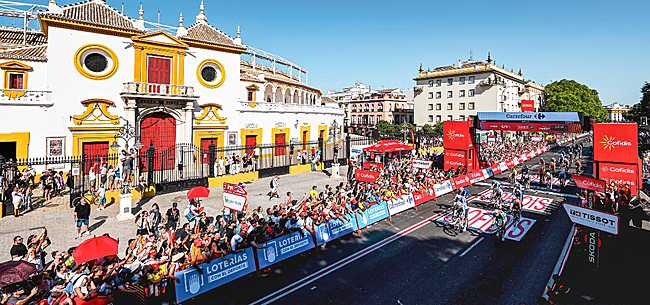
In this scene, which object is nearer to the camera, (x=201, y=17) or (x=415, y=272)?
(x=415, y=272)

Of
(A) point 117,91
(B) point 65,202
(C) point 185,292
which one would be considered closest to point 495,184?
(C) point 185,292

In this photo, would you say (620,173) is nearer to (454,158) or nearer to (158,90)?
(454,158)

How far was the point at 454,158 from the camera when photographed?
2675cm

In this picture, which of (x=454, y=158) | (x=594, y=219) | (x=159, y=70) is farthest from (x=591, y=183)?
(x=159, y=70)

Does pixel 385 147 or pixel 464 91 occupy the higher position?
pixel 464 91

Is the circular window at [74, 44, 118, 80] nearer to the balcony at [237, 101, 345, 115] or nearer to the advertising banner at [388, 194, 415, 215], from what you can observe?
the balcony at [237, 101, 345, 115]

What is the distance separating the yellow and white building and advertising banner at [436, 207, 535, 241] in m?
21.0

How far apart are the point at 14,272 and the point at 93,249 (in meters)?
1.36

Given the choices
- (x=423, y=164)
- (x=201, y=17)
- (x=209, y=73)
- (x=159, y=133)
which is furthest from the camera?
(x=201, y=17)

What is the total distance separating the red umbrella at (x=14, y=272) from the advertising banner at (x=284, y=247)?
5.25m

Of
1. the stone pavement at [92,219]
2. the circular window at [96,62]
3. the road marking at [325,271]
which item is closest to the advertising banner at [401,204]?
the road marking at [325,271]

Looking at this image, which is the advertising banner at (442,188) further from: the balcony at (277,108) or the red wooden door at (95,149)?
the red wooden door at (95,149)

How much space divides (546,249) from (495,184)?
5078mm

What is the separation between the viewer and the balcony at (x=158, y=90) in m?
24.2
